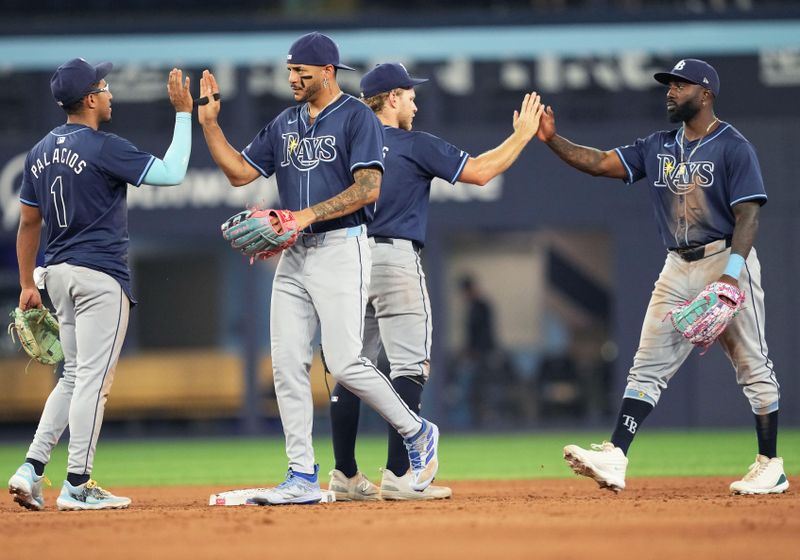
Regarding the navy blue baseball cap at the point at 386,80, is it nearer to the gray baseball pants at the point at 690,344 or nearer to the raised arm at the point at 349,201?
the raised arm at the point at 349,201

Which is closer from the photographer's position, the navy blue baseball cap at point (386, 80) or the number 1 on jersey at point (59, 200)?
the number 1 on jersey at point (59, 200)

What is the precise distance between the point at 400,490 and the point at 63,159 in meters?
2.33

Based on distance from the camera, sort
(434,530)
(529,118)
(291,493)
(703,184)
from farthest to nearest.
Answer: (529,118) → (703,184) → (291,493) → (434,530)

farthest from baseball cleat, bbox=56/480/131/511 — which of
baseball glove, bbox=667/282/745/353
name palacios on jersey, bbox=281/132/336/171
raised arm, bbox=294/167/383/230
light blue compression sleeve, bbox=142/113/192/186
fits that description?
baseball glove, bbox=667/282/745/353

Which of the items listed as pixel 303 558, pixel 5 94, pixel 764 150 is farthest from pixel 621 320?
pixel 303 558

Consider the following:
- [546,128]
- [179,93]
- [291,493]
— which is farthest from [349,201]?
[546,128]

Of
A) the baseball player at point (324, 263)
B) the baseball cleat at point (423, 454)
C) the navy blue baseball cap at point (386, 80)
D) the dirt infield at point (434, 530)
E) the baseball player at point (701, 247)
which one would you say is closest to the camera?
the dirt infield at point (434, 530)

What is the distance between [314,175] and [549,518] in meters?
1.99

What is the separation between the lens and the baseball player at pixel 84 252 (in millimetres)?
5996

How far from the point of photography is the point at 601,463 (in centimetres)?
623

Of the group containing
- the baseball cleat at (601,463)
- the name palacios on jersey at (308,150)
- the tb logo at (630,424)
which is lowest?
the baseball cleat at (601,463)

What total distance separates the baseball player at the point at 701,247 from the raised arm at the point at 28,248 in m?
2.94

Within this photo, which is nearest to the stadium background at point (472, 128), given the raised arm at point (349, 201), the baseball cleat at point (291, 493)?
the baseball cleat at point (291, 493)

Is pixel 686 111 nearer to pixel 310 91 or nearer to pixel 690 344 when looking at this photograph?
pixel 690 344
